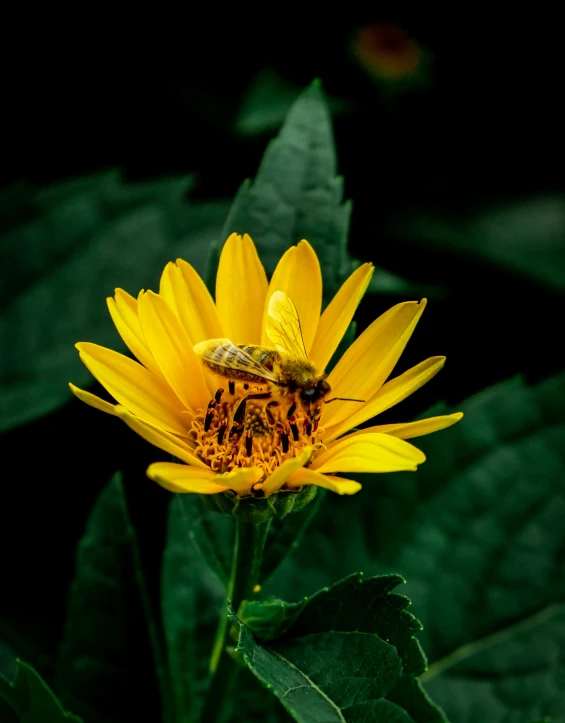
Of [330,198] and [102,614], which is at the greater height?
[330,198]

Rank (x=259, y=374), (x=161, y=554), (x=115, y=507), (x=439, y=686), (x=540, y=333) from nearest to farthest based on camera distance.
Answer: (x=259, y=374), (x=115, y=507), (x=439, y=686), (x=161, y=554), (x=540, y=333)

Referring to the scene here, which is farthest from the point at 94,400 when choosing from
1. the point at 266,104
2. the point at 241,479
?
the point at 266,104

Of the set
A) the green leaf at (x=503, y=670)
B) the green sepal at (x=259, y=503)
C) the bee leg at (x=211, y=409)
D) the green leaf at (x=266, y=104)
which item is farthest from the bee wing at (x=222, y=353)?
the green leaf at (x=266, y=104)

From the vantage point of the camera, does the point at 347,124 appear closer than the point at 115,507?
No

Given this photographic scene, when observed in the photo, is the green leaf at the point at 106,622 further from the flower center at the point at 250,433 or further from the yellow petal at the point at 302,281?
the yellow petal at the point at 302,281

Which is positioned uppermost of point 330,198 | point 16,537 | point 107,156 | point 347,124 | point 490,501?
point 347,124

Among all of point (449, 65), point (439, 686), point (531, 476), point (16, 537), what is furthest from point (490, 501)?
point (449, 65)

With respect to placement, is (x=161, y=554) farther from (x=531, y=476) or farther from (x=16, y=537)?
(x=531, y=476)

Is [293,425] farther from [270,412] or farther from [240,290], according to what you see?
[240,290]
